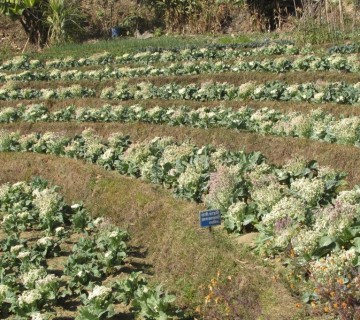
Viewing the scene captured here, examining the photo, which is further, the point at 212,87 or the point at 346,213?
the point at 212,87

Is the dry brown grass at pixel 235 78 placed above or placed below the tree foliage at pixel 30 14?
below

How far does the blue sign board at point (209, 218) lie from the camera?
23.8ft

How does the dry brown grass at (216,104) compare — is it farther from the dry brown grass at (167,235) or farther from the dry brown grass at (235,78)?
the dry brown grass at (167,235)

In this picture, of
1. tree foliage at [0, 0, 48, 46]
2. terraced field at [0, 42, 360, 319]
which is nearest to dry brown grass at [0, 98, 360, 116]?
terraced field at [0, 42, 360, 319]

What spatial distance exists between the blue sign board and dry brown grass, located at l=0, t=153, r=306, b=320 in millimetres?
462

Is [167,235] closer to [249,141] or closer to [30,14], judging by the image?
[249,141]

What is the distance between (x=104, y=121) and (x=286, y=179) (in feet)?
24.7

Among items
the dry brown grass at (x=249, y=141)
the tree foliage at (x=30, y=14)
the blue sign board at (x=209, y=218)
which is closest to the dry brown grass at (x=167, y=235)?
the blue sign board at (x=209, y=218)

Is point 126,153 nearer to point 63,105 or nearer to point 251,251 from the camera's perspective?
point 251,251

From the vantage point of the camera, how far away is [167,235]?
902 cm

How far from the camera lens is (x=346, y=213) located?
664 cm

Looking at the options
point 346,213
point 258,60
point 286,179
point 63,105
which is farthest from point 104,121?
point 346,213

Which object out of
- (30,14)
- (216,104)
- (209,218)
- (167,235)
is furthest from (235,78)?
(30,14)

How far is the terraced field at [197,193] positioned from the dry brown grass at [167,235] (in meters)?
0.02
